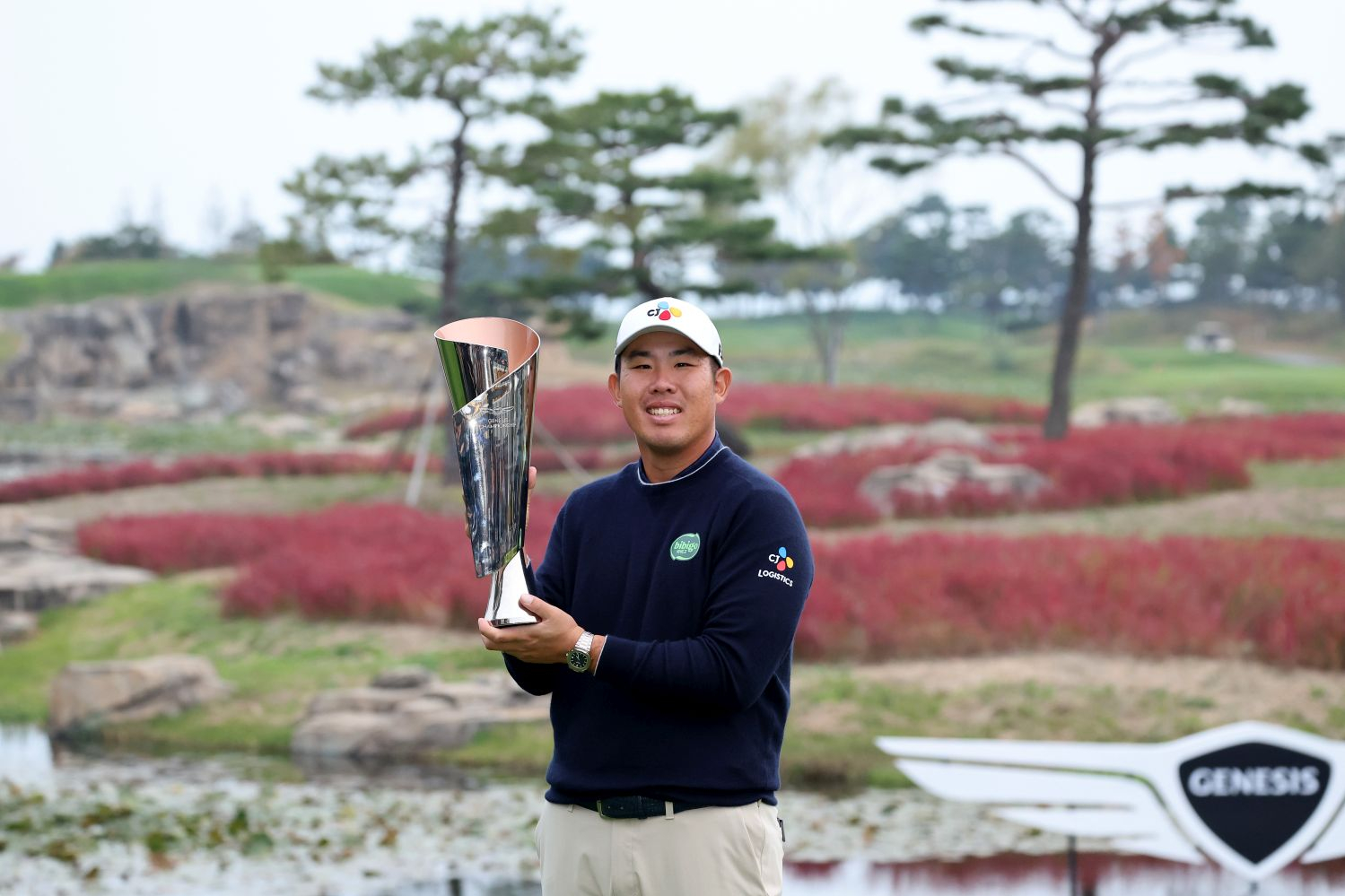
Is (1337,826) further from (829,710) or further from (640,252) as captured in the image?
(640,252)

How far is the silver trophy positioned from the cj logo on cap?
0.19 meters

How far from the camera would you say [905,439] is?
17.5m

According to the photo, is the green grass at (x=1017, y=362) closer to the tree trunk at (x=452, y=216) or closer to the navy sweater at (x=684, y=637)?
the tree trunk at (x=452, y=216)

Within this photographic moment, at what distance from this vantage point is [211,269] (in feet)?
127

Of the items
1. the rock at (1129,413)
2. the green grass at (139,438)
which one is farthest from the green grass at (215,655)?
the rock at (1129,413)

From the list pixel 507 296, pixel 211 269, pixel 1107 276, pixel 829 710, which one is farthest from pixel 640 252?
pixel 1107 276

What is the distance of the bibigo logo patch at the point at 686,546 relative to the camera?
218 cm

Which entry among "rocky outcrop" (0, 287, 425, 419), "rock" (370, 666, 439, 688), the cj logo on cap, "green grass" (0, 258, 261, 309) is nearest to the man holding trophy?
the cj logo on cap

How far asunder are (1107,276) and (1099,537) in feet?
153

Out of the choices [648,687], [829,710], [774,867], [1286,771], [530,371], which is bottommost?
[829,710]

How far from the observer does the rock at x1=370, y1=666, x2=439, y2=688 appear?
28.0ft

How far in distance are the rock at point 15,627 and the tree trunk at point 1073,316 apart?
1201 cm

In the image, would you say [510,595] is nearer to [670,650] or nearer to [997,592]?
[670,650]

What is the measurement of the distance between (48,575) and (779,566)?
37.8 ft
